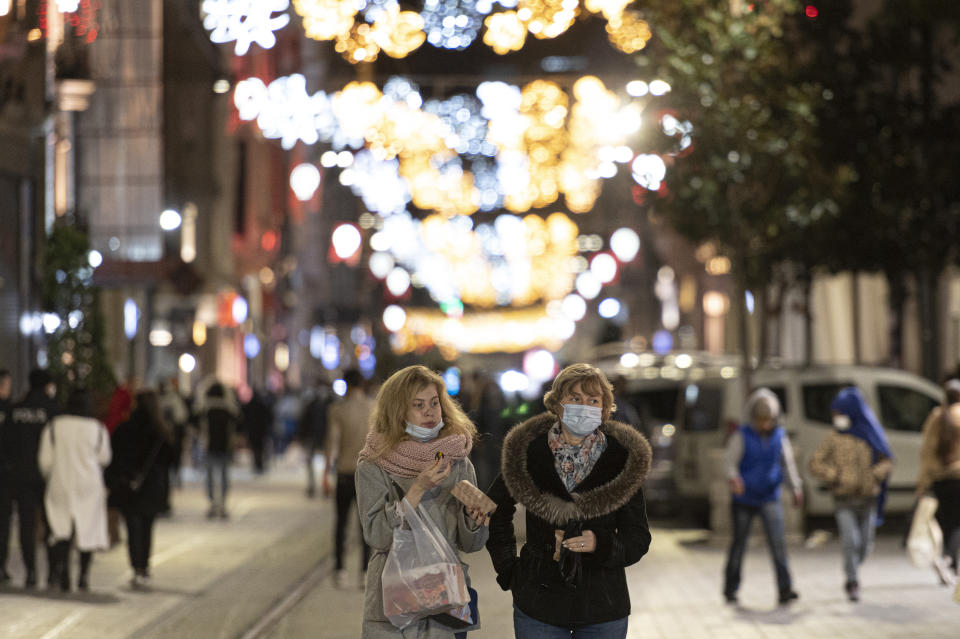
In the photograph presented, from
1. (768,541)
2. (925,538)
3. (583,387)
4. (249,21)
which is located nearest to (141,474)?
(249,21)

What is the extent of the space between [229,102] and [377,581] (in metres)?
39.3

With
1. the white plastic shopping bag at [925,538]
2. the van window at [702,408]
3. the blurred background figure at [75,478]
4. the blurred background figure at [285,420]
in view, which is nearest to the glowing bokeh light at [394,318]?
the blurred background figure at [285,420]

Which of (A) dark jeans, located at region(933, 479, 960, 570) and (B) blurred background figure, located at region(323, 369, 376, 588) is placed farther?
(B) blurred background figure, located at region(323, 369, 376, 588)

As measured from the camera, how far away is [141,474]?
13.9m

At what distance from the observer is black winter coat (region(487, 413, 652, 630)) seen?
557cm

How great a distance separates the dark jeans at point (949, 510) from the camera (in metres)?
12.7

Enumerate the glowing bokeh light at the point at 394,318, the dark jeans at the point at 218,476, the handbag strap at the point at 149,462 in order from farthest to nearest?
1. the glowing bokeh light at the point at 394,318
2. the dark jeans at the point at 218,476
3. the handbag strap at the point at 149,462

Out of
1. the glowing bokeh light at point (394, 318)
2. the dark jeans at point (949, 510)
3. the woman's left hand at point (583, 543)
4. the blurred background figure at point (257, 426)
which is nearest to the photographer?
the woman's left hand at point (583, 543)

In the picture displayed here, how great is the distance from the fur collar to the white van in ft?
41.7

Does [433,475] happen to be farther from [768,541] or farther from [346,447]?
[346,447]

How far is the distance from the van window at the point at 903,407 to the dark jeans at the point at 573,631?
14218mm

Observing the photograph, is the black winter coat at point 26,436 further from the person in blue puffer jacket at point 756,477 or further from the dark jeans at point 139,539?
the person in blue puffer jacket at point 756,477

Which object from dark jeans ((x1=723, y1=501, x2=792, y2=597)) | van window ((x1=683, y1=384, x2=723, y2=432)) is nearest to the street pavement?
dark jeans ((x1=723, y1=501, x2=792, y2=597))

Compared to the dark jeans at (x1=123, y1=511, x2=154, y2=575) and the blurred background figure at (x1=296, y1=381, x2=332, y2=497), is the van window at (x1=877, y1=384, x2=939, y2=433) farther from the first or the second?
the blurred background figure at (x1=296, y1=381, x2=332, y2=497)
